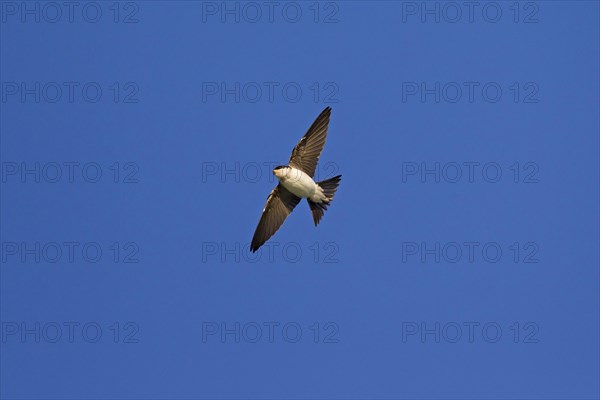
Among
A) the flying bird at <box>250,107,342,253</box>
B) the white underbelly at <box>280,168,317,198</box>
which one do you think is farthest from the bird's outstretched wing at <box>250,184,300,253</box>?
the white underbelly at <box>280,168,317,198</box>

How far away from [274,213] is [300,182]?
0.82 metres

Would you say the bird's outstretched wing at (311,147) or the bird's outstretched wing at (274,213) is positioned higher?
the bird's outstretched wing at (311,147)

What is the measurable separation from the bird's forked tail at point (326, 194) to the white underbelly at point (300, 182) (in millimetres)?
119

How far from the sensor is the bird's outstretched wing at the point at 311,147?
12812mm

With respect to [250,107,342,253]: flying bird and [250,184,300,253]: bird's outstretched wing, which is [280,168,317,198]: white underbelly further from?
[250,184,300,253]: bird's outstretched wing

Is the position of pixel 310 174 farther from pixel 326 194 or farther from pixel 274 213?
pixel 274 213

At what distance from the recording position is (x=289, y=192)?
43.0 feet

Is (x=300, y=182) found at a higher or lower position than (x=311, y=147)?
lower

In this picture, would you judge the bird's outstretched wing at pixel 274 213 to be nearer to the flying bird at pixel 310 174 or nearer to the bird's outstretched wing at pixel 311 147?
the flying bird at pixel 310 174

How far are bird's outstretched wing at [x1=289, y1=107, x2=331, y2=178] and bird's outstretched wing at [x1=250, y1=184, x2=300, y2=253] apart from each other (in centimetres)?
42

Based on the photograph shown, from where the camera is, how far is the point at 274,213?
13312 millimetres

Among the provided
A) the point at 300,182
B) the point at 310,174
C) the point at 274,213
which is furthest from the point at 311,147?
the point at 274,213

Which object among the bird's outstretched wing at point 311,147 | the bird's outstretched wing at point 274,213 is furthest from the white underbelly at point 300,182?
the bird's outstretched wing at point 274,213

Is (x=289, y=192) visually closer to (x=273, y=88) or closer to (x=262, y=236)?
(x=262, y=236)
